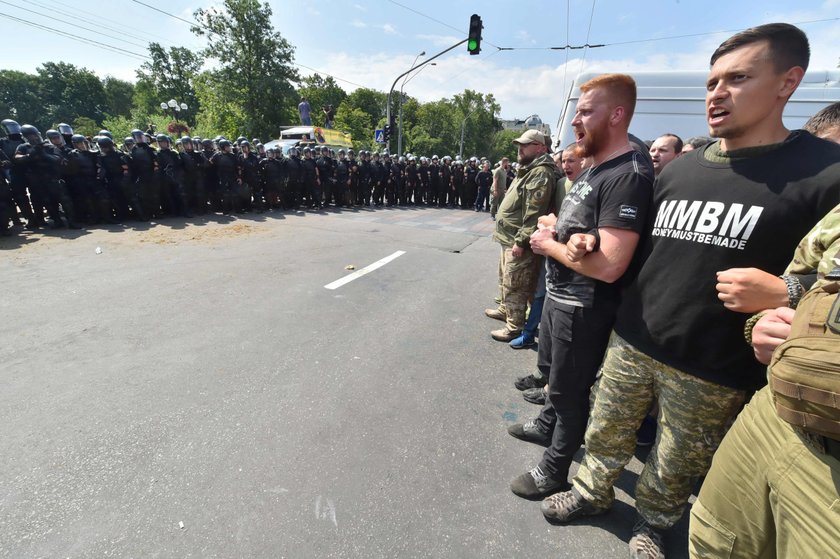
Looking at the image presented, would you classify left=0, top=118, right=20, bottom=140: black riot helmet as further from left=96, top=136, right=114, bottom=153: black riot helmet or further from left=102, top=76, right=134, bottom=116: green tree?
left=102, top=76, right=134, bottom=116: green tree

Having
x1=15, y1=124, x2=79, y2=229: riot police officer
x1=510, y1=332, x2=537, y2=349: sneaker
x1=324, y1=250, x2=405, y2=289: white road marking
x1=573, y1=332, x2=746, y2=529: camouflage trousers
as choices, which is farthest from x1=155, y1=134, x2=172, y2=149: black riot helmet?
x1=573, y1=332, x2=746, y2=529: camouflage trousers

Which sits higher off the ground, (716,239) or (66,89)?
(66,89)

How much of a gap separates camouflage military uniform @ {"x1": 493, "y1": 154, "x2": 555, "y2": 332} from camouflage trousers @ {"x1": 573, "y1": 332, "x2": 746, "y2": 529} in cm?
182

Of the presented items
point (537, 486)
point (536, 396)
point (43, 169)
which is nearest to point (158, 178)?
point (43, 169)

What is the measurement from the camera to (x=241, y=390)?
2889mm

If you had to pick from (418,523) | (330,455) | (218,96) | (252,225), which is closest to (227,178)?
(252,225)

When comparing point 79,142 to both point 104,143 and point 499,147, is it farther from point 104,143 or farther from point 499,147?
point 499,147

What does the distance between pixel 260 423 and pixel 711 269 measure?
2.68 meters

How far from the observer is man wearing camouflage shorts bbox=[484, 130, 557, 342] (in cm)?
339

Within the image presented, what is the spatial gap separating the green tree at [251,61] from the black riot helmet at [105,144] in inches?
898

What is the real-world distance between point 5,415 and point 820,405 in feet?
13.5

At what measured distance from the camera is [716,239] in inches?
54.9

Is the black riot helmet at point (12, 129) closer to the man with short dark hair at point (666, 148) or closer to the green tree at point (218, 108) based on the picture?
the man with short dark hair at point (666, 148)

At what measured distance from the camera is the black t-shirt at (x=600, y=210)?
168 centimetres
